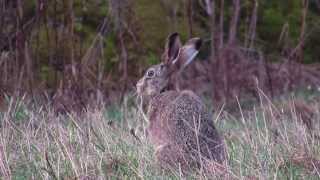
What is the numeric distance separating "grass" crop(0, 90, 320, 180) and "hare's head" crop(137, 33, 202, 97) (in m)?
0.38

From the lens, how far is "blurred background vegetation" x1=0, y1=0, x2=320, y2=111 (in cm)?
944

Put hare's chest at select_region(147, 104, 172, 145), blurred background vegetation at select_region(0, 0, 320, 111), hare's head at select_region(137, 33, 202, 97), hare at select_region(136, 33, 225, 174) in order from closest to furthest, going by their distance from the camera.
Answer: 1. hare at select_region(136, 33, 225, 174)
2. hare's chest at select_region(147, 104, 172, 145)
3. hare's head at select_region(137, 33, 202, 97)
4. blurred background vegetation at select_region(0, 0, 320, 111)

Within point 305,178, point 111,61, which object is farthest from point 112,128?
point 111,61

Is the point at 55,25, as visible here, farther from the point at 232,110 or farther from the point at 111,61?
the point at 111,61

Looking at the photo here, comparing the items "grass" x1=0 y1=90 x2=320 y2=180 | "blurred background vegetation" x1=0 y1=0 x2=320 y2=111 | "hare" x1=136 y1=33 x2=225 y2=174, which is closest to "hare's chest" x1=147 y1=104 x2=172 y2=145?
"hare" x1=136 y1=33 x2=225 y2=174

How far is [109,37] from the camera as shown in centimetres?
1378

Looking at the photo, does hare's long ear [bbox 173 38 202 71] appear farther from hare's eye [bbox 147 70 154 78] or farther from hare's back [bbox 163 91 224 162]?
hare's back [bbox 163 91 224 162]

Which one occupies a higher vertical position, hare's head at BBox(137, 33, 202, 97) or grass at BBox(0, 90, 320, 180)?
hare's head at BBox(137, 33, 202, 97)

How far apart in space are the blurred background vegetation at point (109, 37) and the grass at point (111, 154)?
2280mm

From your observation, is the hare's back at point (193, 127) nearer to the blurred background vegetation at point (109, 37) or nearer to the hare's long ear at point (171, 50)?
the hare's long ear at point (171, 50)

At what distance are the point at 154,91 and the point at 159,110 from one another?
43 cm

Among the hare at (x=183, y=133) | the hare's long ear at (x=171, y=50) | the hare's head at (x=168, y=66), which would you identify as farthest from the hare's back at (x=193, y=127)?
the hare's long ear at (x=171, y=50)

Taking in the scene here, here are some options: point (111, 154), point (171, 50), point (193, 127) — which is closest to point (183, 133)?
point (193, 127)

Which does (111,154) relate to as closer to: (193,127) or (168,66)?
(193,127)
